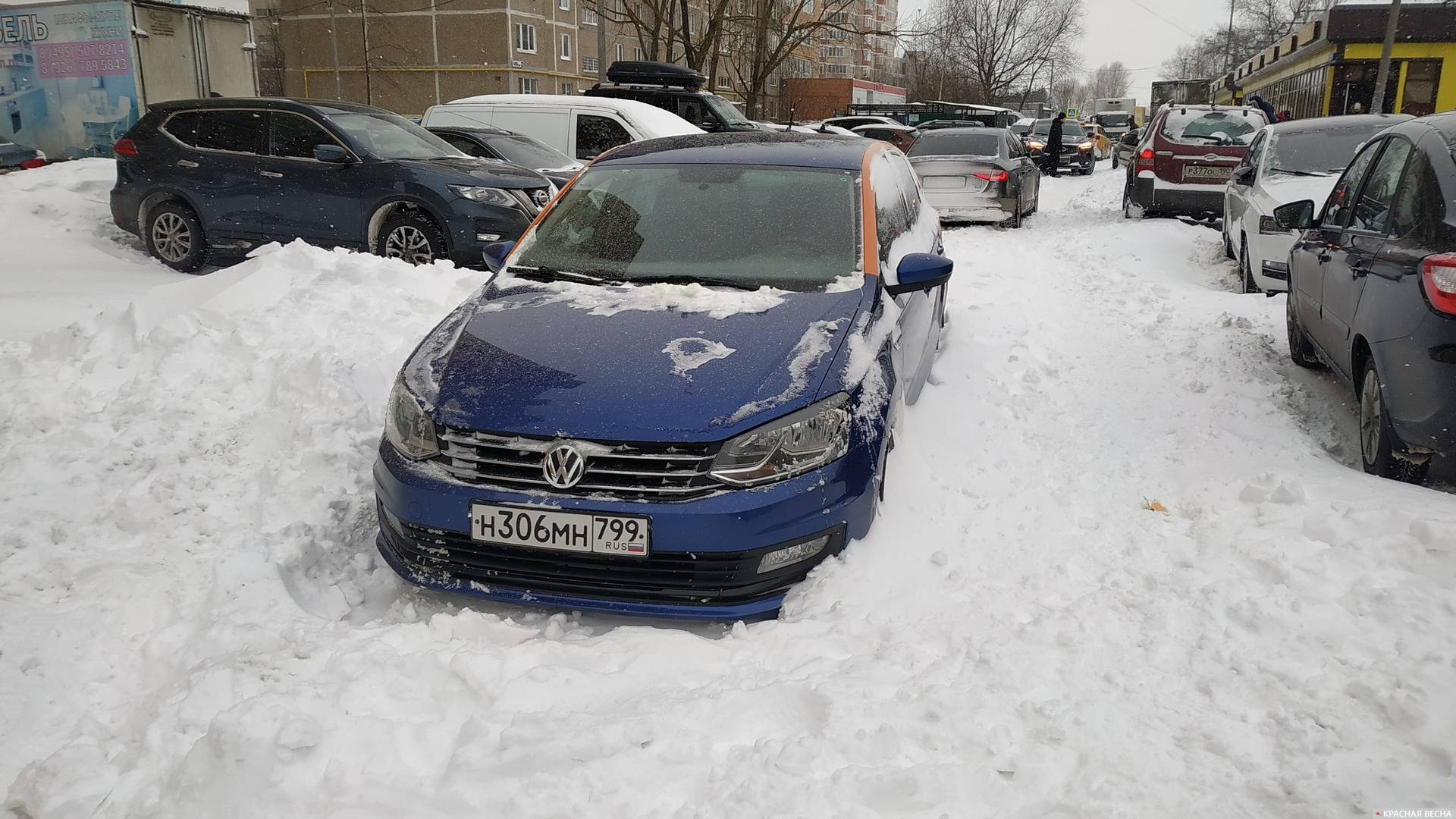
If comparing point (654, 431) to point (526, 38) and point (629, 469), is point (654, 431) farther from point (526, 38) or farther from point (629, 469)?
point (526, 38)

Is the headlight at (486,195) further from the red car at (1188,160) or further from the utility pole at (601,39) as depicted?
the utility pole at (601,39)

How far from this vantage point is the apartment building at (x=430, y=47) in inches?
1924

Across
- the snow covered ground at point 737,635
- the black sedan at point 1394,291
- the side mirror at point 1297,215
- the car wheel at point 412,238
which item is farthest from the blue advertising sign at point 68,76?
the black sedan at point 1394,291

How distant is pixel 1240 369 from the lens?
6.23 meters

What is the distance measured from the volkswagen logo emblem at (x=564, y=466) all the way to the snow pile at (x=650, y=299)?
863mm

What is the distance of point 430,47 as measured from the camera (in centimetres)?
4978

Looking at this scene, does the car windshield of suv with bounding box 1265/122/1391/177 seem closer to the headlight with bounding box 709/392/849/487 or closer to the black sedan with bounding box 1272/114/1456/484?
the black sedan with bounding box 1272/114/1456/484

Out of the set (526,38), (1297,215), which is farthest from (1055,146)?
(526,38)

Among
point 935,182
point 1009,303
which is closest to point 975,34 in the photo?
point 935,182

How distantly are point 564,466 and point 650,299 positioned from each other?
107 centimetres

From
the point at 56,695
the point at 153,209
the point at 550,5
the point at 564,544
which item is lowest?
the point at 56,695

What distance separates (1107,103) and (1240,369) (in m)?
67.9

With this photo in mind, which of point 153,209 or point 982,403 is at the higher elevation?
point 153,209

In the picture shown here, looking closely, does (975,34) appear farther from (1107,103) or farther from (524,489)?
(524,489)
